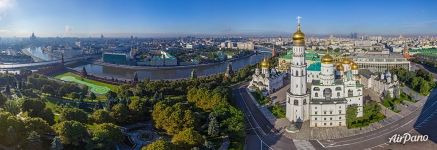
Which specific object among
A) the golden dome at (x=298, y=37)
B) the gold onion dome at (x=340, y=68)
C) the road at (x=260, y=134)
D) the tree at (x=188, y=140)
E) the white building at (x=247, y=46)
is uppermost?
the golden dome at (x=298, y=37)

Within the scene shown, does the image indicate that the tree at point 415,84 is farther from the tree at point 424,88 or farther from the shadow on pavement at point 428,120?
the shadow on pavement at point 428,120

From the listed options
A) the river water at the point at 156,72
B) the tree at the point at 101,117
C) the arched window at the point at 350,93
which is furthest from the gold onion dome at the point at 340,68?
the river water at the point at 156,72

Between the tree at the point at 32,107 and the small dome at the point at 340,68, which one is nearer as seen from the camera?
the tree at the point at 32,107

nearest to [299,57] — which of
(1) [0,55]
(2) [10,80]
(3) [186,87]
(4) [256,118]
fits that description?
(4) [256,118]

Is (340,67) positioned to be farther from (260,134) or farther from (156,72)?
(156,72)

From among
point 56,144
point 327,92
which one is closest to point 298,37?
point 327,92

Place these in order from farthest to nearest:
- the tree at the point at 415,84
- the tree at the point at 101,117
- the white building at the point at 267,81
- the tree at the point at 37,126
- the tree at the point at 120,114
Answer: the tree at the point at 415,84 < the white building at the point at 267,81 < the tree at the point at 120,114 < the tree at the point at 101,117 < the tree at the point at 37,126

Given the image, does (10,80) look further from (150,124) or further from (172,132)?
(172,132)

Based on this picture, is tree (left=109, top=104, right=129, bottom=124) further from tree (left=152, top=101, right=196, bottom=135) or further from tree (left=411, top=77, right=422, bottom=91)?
tree (left=411, top=77, right=422, bottom=91)

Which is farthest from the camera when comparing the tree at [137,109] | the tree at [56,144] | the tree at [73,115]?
the tree at [137,109]
